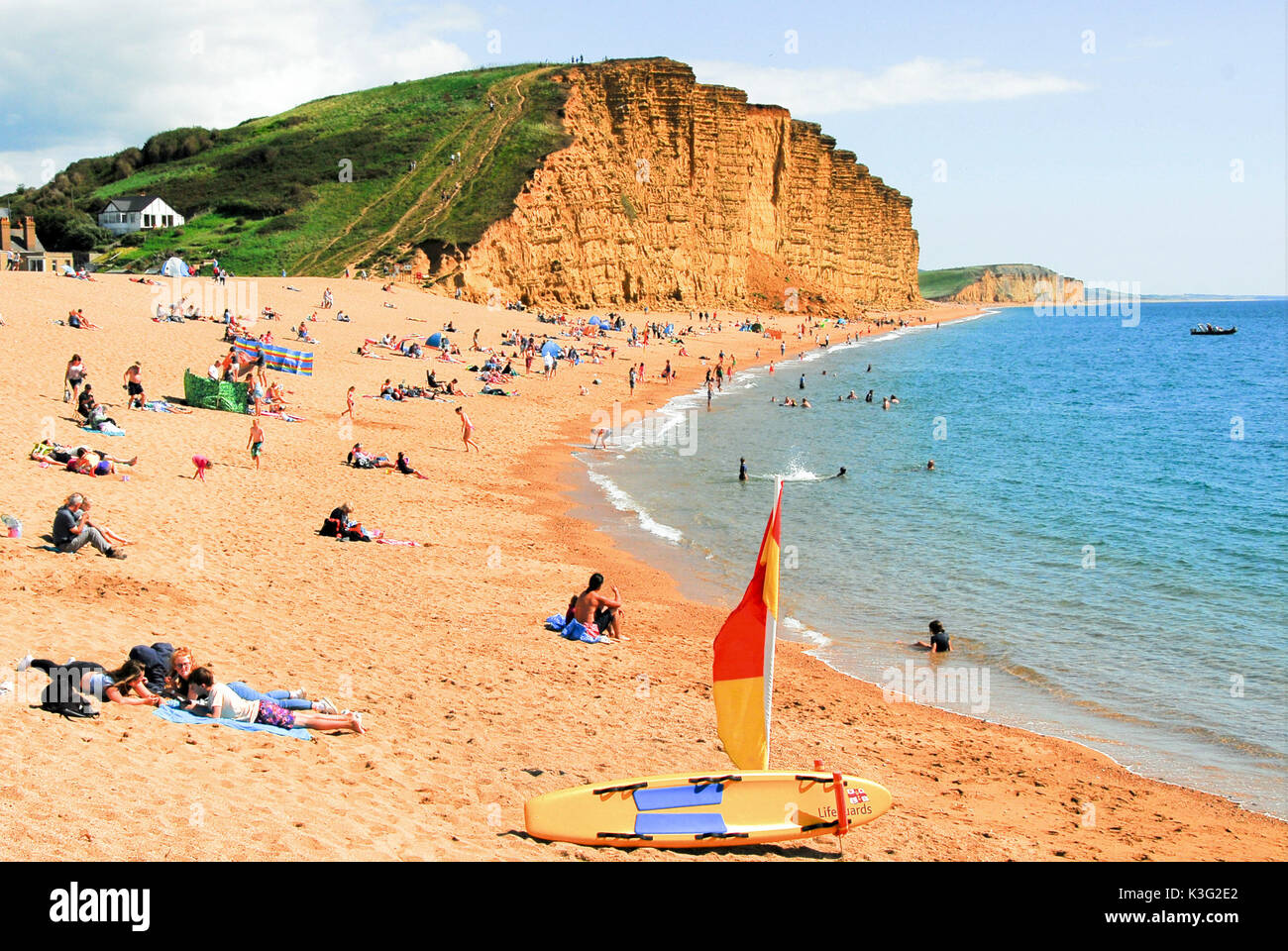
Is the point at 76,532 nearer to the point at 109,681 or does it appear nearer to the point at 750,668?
the point at 109,681

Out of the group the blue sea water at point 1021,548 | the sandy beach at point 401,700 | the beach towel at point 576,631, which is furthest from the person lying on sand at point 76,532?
the blue sea water at point 1021,548

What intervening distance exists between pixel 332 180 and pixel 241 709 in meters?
63.8

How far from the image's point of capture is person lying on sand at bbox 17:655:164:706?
326 inches

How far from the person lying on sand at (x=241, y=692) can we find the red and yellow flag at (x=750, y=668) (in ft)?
11.8

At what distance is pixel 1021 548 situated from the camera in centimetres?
2091

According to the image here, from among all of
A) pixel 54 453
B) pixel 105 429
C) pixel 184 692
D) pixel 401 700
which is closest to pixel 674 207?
pixel 105 429

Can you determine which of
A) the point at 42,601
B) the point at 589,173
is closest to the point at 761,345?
the point at 589,173

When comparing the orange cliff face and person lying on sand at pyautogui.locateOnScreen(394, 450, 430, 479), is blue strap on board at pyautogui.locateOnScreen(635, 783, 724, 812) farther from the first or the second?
the orange cliff face

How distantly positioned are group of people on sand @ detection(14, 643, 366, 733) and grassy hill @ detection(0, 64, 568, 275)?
46.1 metres

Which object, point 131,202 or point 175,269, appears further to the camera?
point 131,202

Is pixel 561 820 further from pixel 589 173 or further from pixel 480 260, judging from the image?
pixel 589 173

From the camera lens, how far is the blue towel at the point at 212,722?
27.5 feet

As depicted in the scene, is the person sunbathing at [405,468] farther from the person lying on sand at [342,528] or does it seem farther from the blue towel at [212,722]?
the blue towel at [212,722]
